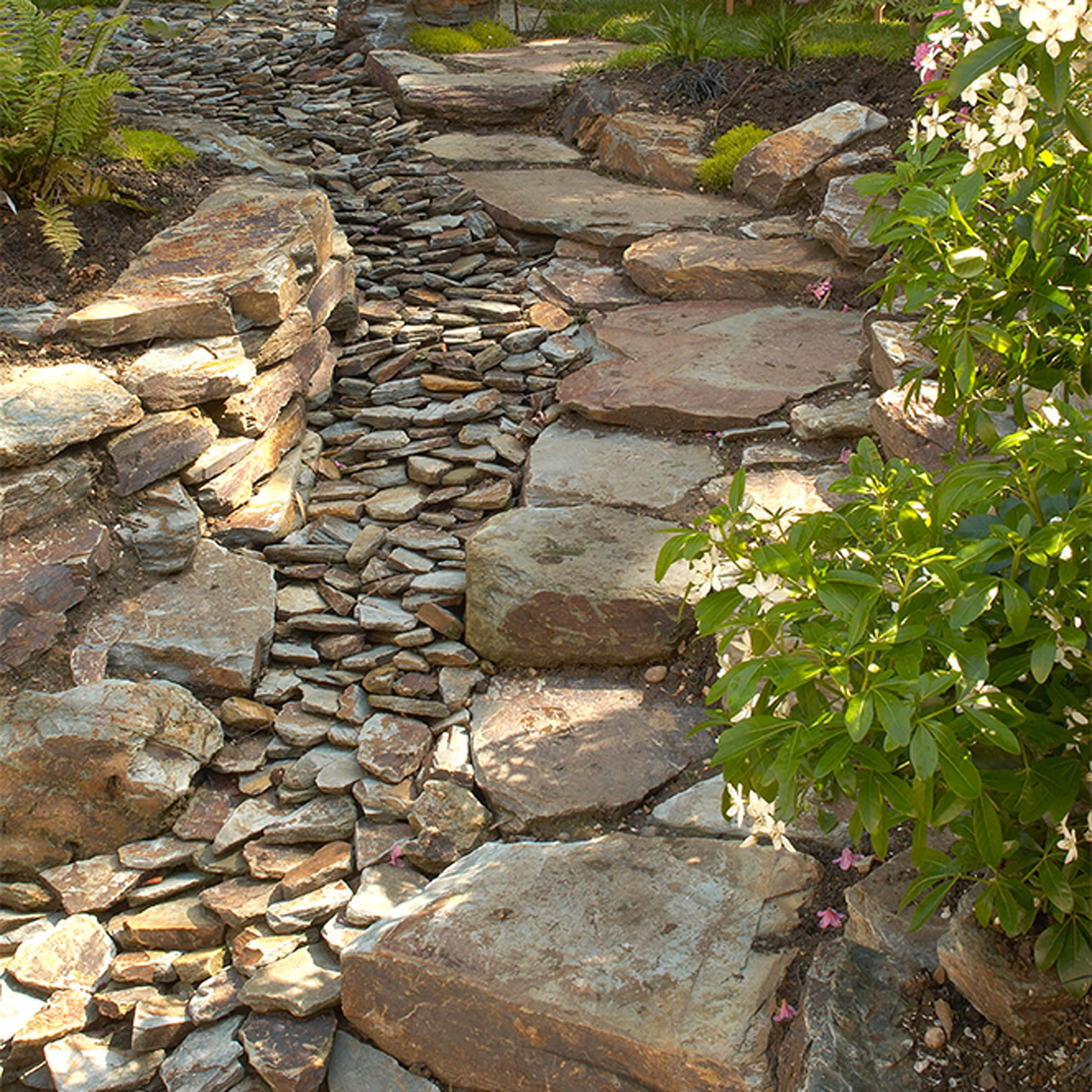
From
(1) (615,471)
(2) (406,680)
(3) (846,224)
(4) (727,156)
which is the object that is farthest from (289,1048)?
(4) (727,156)

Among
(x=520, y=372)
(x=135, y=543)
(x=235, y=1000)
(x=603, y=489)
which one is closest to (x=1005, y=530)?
(x=235, y=1000)

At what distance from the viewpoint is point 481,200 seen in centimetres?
622

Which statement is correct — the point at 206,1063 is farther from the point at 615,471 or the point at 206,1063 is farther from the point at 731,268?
the point at 731,268

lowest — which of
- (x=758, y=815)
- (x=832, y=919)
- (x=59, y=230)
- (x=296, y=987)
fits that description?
(x=296, y=987)

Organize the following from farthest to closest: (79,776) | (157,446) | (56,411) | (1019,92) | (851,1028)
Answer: (157,446)
(56,411)
(79,776)
(851,1028)
(1019,92)

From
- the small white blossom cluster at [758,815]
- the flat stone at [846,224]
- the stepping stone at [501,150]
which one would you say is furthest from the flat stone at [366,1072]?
the stepping stone at [501,150]

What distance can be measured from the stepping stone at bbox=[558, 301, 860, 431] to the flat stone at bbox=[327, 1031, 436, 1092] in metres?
2.62

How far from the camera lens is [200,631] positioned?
364 cm

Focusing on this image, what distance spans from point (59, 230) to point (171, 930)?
270 centimetres

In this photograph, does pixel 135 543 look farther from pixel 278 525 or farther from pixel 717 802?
pixel 717 802

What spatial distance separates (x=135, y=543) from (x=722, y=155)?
410 centimetres

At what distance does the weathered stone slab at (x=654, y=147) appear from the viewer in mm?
6379

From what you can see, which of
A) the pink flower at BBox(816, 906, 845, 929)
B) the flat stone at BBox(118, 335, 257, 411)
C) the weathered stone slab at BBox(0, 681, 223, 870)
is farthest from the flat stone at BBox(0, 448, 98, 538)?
the pink flower at BBox(816, 906, 845, 929)

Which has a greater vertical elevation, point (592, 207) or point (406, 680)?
point (592, 207)
